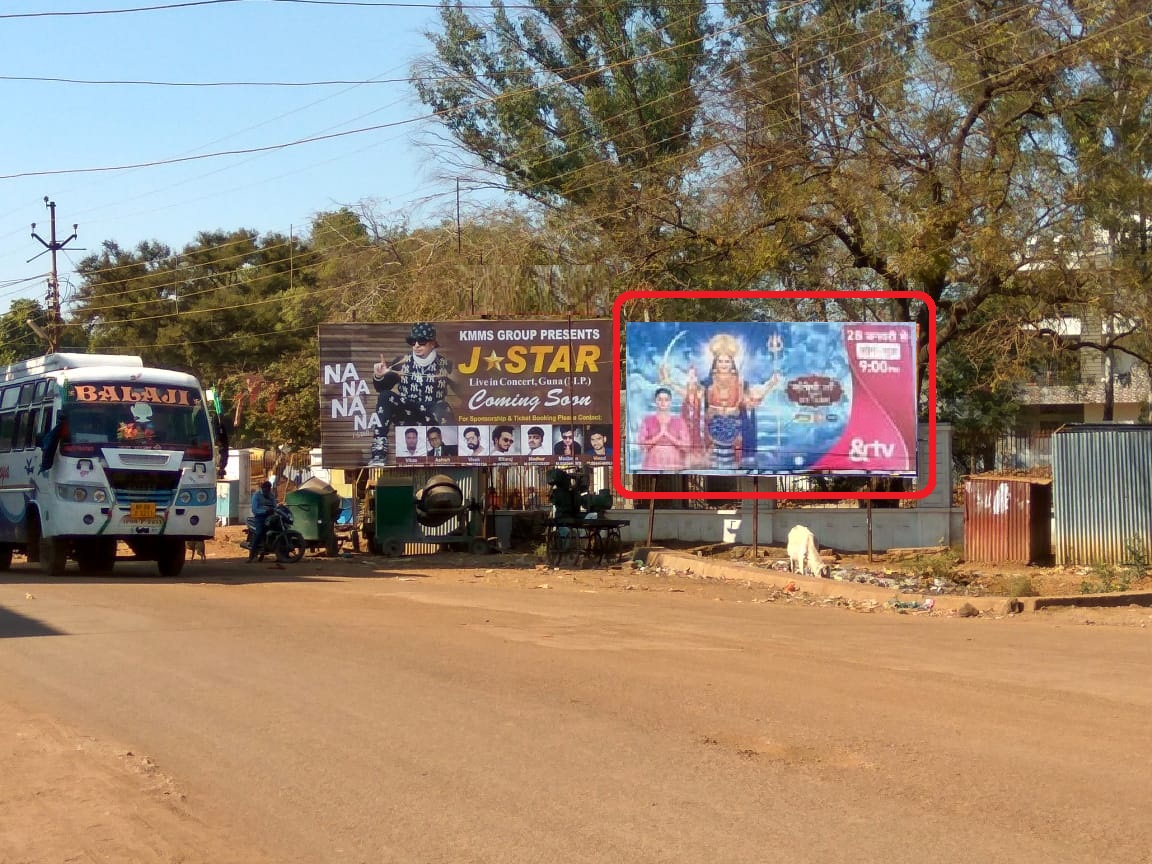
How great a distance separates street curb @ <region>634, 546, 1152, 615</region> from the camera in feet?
48.5

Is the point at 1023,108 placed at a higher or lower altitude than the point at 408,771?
higher

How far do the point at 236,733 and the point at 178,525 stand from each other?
12.1m

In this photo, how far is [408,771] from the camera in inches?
258

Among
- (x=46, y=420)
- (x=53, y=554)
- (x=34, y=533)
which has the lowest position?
(x=53, y=554)

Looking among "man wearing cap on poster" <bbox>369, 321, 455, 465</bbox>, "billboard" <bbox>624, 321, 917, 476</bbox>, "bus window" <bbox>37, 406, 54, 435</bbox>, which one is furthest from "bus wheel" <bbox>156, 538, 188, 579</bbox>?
"billboard" <bbox>624, 321, 917, 476</bbox>

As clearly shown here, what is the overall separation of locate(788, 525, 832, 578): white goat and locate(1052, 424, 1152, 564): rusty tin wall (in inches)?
161

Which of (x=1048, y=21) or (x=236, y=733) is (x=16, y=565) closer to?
(x=236, y=733)

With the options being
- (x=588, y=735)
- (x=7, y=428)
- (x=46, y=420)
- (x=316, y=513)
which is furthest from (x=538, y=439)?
(x=588, y=735)

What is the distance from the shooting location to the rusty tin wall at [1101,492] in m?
19.1

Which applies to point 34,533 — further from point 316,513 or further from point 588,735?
point 588,735

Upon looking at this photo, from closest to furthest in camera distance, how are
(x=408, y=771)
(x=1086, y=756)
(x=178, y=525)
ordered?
1. (x=408, y=771)
2. (x=1086, y=756)
3. (x=178, y=525)

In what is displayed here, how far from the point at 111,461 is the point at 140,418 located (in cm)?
82

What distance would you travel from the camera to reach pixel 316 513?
2386 cm

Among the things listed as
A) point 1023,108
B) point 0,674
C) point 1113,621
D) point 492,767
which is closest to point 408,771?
point 492,767
